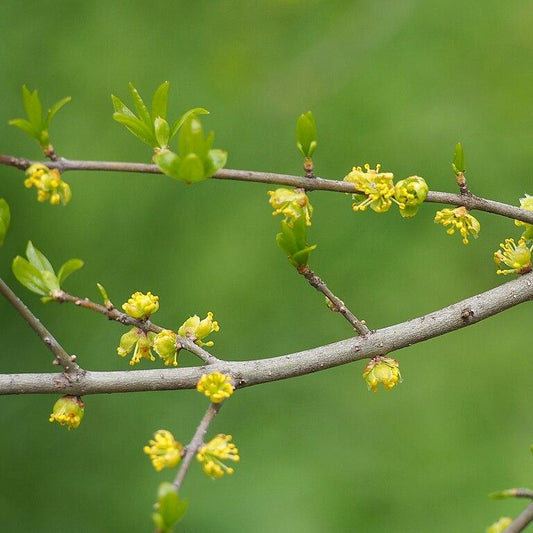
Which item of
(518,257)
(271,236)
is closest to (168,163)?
(518,257)

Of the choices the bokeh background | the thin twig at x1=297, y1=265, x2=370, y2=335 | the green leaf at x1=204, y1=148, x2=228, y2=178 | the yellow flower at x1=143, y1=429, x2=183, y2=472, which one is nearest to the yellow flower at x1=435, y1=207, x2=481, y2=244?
the thin twig at x1=297, y1=265, x2=370, y2=335

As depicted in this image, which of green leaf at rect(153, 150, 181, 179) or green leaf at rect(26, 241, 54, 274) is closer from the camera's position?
green leaf at rect(153, 150, 181, 179)

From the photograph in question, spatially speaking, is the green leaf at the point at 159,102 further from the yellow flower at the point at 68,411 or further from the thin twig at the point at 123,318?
the yellow flower at the point at 68,411

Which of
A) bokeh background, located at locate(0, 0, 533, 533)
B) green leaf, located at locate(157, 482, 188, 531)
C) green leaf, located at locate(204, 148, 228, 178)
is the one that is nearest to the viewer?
green leaf, located at locate(157, 482, 188, 531)

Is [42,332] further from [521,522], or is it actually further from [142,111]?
[521,522]

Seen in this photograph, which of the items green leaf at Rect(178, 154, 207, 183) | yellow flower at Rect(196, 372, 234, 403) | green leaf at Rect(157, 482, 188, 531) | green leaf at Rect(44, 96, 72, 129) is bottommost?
green leaf at Rect(157, 482, 188, 531)

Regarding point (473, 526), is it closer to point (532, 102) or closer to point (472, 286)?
point (472, 286)

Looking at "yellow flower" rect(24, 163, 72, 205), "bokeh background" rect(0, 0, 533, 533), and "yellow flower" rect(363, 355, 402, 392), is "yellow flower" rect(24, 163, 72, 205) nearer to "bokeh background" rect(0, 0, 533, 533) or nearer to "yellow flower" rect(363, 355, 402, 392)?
"yellow flower" rect(363, 355, 402, 392)
